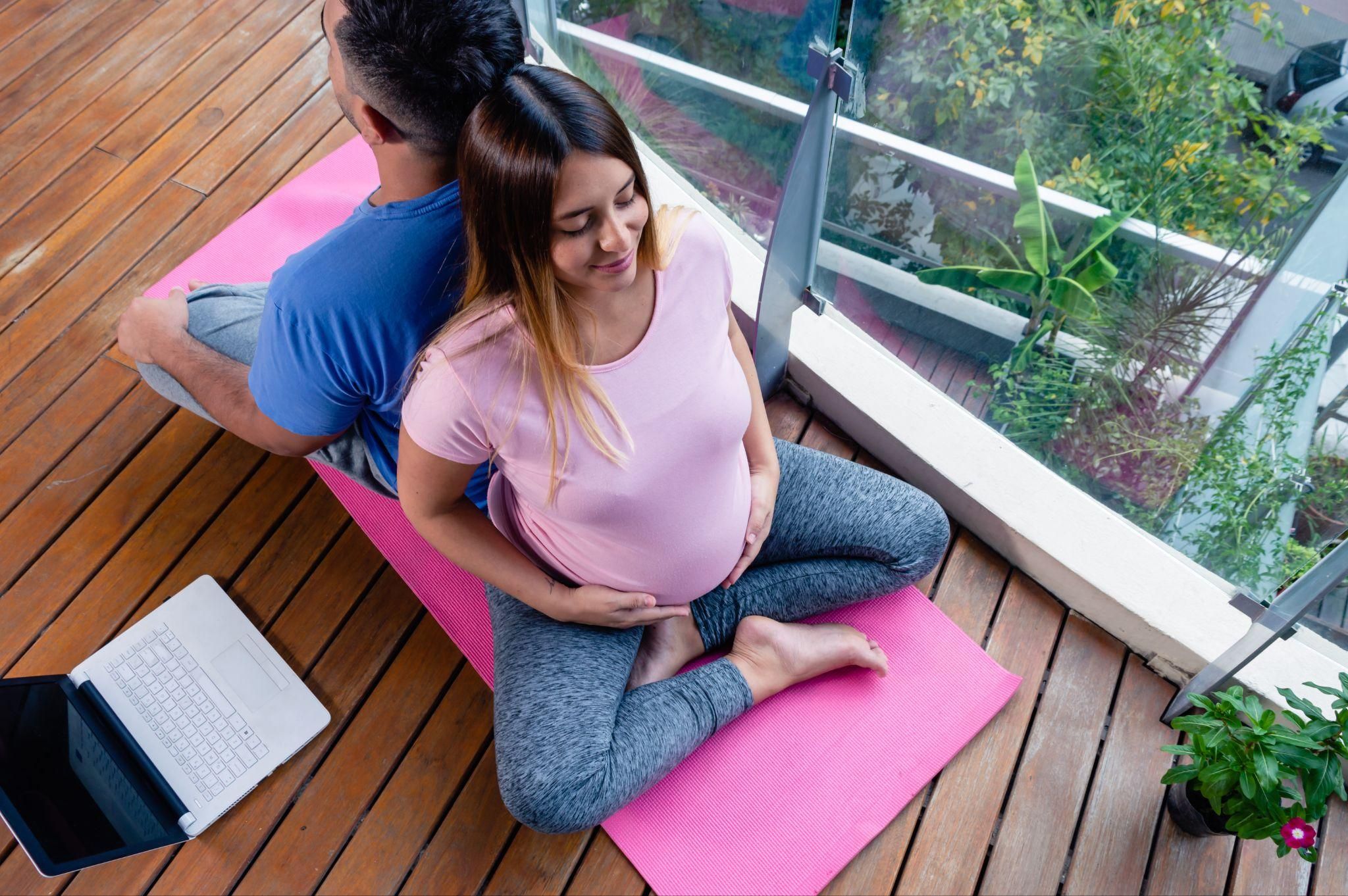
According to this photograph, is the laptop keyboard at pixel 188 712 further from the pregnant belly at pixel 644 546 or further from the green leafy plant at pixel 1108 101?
the green leafy plant at pixel 1108 101

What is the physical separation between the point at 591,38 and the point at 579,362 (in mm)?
1219

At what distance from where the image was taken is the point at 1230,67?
130cm

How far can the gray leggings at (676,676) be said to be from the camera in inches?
59.2

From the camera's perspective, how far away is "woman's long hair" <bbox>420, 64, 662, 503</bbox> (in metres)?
1.01

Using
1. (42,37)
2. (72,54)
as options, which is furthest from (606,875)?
(42,37)

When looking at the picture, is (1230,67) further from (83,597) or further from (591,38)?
(83,597)

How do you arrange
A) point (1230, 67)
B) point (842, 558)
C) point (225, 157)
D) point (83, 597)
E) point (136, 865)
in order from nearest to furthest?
point (1230, 67) < point (136, 865) < point (842, 558) < point (83, 597) < point (225, 157)

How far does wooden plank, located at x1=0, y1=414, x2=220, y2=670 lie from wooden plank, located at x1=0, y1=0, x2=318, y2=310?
1.94ft

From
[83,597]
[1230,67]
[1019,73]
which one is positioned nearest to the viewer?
[1230,67]

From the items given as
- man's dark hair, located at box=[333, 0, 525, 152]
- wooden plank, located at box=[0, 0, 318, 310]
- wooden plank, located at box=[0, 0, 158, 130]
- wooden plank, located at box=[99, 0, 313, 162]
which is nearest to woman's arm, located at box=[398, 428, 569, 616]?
man's dark hair, located at box=[333, 0, 525, 152]

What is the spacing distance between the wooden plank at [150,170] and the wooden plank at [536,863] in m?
1.77

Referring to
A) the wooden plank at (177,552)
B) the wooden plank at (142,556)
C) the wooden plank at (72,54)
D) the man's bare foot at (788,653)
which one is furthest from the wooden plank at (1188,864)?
the wooden plank at (72,54)

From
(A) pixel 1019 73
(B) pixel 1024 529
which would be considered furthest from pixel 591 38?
(B) pixel 1024 529

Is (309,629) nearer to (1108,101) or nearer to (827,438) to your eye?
(827,438)
